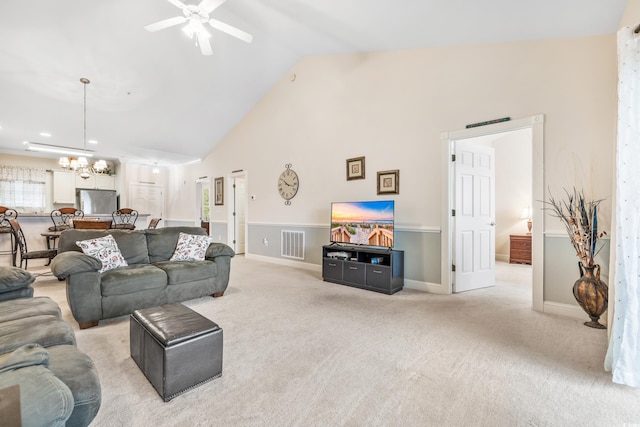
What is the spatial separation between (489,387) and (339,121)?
4097mm

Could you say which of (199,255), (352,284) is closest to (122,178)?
(199,255)

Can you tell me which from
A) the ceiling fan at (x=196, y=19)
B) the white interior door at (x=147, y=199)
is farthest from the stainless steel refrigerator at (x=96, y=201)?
the ceiling fan at (x=196, y=19)

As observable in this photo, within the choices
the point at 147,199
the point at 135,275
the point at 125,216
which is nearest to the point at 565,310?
the point at 135,275

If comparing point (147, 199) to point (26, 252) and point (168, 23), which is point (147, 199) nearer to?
point (26, 252)

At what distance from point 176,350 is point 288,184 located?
423 centimetres

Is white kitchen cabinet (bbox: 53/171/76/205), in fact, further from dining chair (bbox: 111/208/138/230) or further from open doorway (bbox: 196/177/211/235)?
open doorway (bbox: 196/177/211/235)

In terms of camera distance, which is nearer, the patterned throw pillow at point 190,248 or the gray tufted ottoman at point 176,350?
the gray tufted ottoman at point 176,350

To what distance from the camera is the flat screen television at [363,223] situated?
152 inches

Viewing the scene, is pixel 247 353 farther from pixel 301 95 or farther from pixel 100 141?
pixel 100 141

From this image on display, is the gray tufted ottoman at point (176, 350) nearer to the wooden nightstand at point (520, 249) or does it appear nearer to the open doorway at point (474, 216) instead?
the open doorway at point (474, 216)

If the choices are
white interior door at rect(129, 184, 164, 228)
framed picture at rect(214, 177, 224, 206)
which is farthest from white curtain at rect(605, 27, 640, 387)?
white interior door at rect(129, 184, 164, 228)

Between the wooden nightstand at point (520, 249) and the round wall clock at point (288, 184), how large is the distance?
15.0 ft

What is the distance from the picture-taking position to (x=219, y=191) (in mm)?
7461

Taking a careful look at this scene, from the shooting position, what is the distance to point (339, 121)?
4.82 metres
